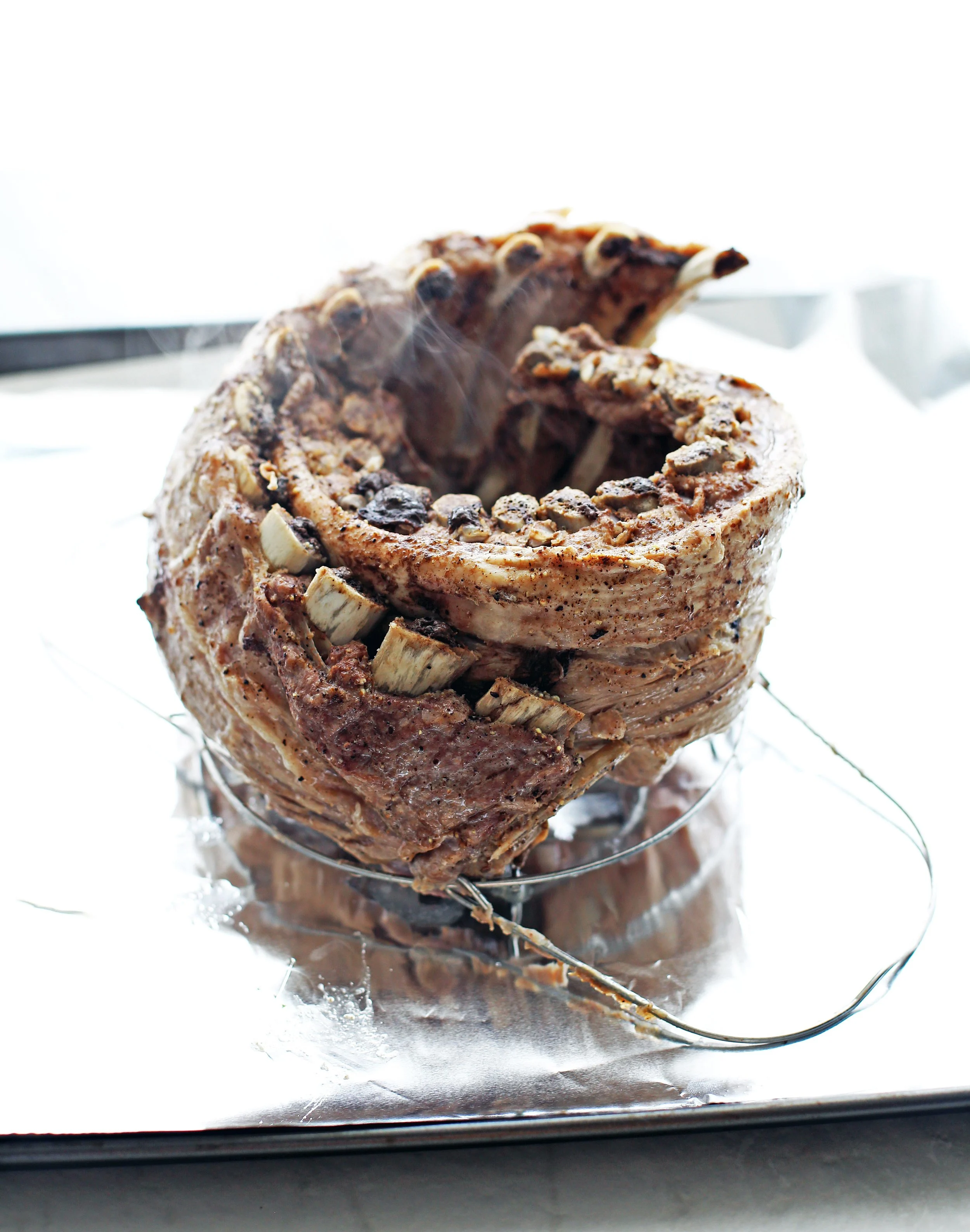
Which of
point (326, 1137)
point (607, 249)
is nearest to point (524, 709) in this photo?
point (326, 1137)

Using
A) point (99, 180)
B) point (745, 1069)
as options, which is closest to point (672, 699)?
point (745, 1069)

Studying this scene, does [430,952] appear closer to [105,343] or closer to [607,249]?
[607,249]

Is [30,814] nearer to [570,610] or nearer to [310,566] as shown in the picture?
[310,566]

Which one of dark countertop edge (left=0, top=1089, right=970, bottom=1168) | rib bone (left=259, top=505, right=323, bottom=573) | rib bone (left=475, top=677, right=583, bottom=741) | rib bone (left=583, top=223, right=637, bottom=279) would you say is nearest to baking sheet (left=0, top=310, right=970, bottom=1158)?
dark countertop edge (left=0, top=1089, right=970, bottom=1168)

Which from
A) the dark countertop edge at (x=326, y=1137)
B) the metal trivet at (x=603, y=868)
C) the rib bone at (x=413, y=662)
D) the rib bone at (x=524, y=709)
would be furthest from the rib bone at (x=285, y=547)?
the dark countertop edge at (x=326, y=1137)

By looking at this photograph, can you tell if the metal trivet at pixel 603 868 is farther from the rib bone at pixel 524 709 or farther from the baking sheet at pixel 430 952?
the rib bone at pixel 524 709

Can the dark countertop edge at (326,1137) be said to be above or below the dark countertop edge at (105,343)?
below
